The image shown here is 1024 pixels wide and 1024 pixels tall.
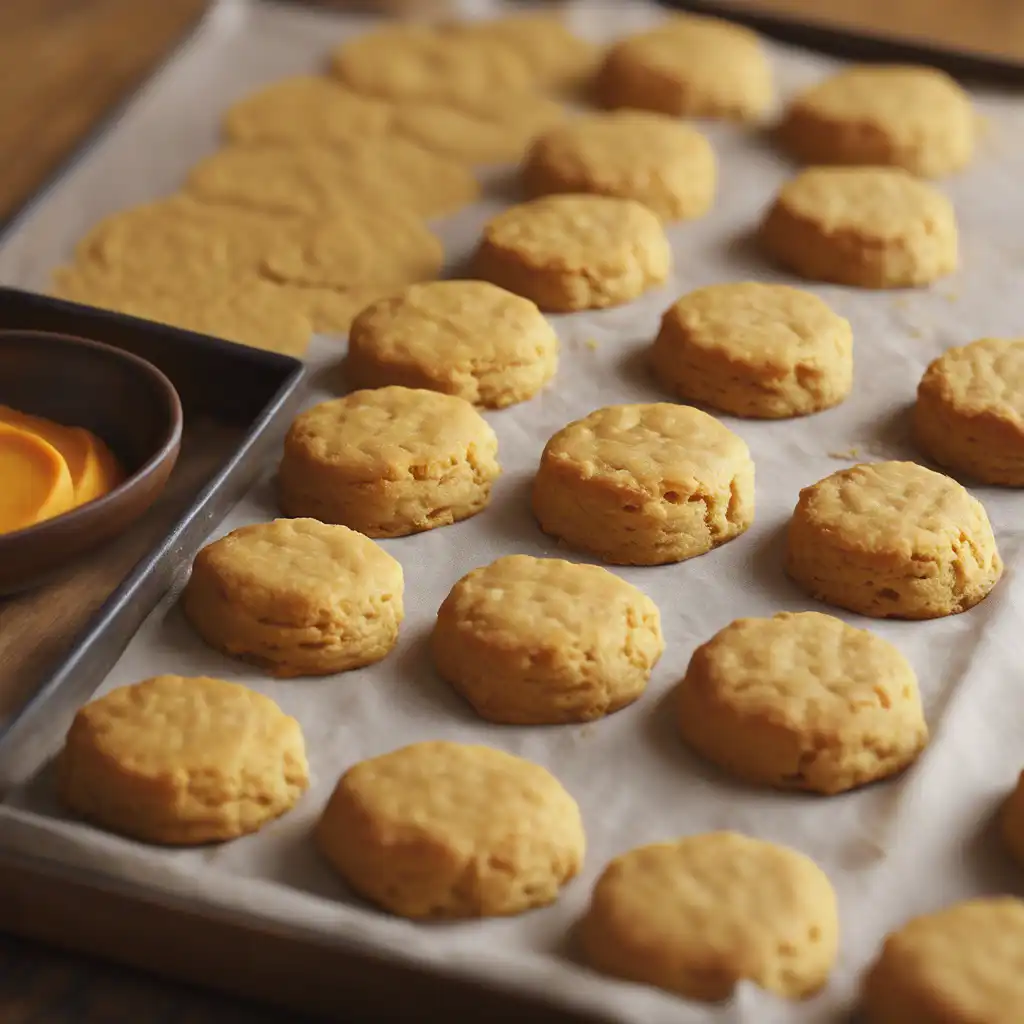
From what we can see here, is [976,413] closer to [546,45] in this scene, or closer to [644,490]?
[644,490]

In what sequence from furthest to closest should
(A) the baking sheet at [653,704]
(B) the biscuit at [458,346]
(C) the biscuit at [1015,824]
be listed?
(B) the biscuit at [458,346] → (C) the biscuit at [1015,824] → (A) the baking sheet at [653,704]

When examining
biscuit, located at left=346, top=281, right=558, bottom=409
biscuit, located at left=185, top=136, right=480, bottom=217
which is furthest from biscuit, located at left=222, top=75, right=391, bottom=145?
biscuit, located at left=346, top=281, right=558, bottom=409

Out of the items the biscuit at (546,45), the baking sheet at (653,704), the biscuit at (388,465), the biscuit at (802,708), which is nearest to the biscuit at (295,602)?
the baking sheet at (653,704)

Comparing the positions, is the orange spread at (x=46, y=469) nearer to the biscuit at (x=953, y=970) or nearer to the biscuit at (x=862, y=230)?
the biscuit at (x=953, y=970)

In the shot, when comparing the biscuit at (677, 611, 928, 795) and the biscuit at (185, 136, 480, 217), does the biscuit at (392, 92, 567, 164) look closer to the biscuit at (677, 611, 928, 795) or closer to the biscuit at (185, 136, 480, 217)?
the biscuit at (185, 136, 480, 217)

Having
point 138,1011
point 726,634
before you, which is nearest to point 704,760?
point 726,634

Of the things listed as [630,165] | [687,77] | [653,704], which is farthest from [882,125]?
[653,704]
